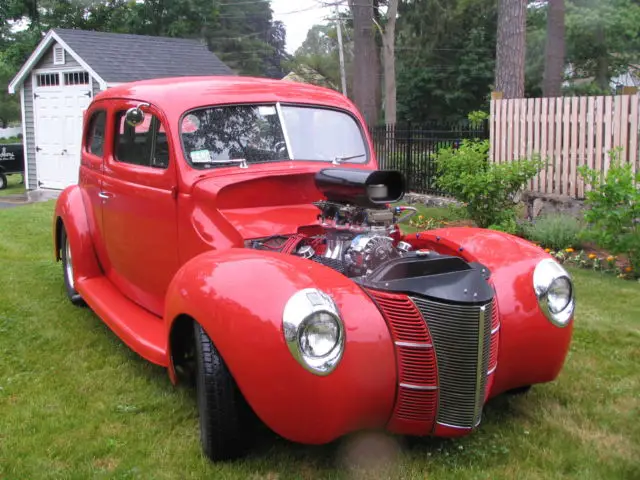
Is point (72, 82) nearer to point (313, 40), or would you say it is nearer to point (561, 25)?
point (561, 25)

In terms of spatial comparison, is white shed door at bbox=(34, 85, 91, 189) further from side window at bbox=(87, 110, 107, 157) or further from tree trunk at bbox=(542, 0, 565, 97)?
tree trunk at bbox=(542, 0, 565, 97)

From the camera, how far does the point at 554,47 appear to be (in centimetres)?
2186

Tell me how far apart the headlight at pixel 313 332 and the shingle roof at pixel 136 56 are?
13.9m

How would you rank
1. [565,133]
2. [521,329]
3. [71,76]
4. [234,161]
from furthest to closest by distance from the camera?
[71,76], [565,133], [234,161], [521,329]

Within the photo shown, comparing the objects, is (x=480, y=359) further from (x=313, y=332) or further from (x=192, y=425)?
(x=192, y=425)

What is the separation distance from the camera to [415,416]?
2.94 m

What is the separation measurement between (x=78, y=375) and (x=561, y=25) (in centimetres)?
2125

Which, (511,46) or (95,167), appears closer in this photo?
(95,167)

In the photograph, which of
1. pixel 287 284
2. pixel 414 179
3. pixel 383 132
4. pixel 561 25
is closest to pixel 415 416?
pixel 287 284

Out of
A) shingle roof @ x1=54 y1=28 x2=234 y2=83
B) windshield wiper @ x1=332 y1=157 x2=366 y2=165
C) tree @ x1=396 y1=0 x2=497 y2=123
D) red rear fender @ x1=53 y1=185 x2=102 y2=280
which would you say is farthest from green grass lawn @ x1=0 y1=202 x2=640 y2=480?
tree @ x1=396 y1=0 x2=497 y2=123

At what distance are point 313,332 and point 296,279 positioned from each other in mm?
274

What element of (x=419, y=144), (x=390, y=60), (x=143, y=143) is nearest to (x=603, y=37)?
(x=390, y=60)

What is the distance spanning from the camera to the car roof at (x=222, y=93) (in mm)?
4258

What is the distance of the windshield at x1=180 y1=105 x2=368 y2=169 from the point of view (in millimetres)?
4141
